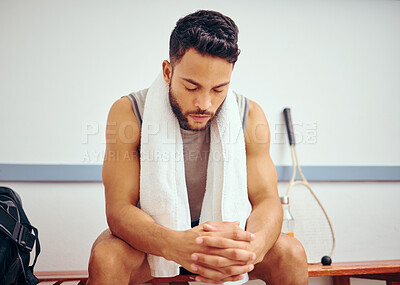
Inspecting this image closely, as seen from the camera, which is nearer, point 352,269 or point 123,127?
point 123,127

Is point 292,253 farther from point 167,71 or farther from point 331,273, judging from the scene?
point 167,71

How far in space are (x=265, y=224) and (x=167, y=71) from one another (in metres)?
0.53

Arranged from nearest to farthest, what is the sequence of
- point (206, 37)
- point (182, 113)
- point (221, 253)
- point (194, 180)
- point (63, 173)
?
1. point (221, 253)
2. point (206, 37)
3. point (182, 113)
4. point (194, 180)
5. point (63, 173)

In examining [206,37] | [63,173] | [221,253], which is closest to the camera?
[221,253]

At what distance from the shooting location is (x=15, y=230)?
101 cm

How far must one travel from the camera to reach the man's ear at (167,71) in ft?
3.65

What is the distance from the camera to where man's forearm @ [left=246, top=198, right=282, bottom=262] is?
93cm

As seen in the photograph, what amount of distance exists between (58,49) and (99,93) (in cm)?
25

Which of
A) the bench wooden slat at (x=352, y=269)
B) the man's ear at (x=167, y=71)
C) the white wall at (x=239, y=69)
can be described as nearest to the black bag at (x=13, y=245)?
the white wall at (x=239, y=69)

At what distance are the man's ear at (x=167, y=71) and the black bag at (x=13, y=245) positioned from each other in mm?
577

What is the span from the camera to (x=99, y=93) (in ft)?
5.18

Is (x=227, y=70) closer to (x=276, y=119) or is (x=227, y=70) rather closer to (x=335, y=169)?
(x=276, y=119)

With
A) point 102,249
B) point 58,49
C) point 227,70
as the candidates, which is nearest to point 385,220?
point 227,70

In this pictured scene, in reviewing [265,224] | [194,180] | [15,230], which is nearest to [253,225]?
[265,224]
